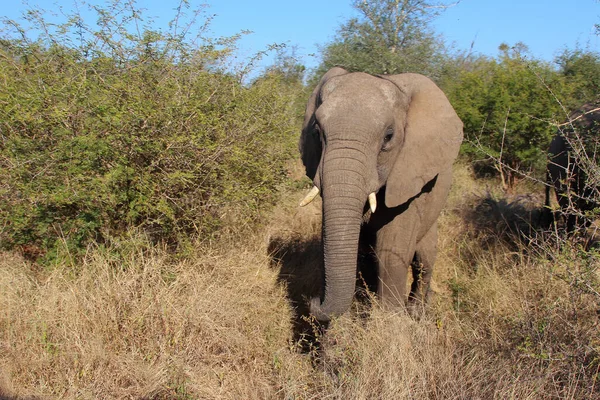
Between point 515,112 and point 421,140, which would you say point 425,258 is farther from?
point 515,112

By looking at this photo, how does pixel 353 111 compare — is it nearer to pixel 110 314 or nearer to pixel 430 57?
pixel 110 314

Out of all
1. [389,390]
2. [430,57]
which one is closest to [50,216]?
[389,390]

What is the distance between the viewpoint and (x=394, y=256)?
5188 millimetres

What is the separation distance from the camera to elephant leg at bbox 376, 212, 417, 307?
519 centimetres

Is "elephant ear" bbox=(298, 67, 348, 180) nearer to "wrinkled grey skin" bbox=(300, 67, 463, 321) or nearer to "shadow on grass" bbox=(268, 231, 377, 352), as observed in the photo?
"wrinkled grey skin" bbox=(300, 67, 463, 321)

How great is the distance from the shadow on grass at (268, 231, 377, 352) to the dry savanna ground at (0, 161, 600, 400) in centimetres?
10

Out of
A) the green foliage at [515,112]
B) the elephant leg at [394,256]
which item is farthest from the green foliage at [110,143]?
the green foliage at [515,112]

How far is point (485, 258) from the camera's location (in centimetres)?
663

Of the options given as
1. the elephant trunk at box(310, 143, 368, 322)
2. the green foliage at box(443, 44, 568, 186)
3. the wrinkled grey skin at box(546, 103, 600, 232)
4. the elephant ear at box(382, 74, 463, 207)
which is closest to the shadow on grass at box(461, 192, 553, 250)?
the wrinkled grey skin at box(546, 103, 600, 232)

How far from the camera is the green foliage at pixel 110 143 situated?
508 cm

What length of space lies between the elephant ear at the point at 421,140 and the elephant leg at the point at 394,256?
39cm

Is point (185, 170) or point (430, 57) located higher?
point (430, 57)

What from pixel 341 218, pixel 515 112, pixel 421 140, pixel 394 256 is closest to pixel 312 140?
pixel 421 140

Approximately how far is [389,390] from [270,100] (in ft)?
15.0
